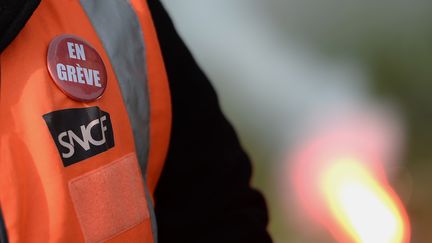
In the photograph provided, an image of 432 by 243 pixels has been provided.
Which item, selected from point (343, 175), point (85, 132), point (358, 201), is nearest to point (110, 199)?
point (85, 132)

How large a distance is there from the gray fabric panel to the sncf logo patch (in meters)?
0.05

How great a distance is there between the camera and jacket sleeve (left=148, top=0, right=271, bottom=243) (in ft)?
2.58

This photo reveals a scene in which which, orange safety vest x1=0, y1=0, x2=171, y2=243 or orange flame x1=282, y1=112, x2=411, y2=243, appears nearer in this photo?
orange safety vest x1=0, y1=0, x2=171, y2=243

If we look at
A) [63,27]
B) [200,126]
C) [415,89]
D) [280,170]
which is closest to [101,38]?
[63,27]

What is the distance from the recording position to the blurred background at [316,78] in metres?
2.37

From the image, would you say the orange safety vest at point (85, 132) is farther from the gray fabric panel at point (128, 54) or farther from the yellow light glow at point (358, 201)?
the yellow light glow at point (358, 201)

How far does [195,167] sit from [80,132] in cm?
22

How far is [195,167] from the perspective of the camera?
0.80 meters

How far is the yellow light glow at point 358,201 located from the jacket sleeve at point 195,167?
1168 millimetres

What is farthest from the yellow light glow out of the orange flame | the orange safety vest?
the orange safety vest

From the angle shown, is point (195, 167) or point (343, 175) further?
point (343, 175)

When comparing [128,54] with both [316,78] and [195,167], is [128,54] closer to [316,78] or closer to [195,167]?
[195,167]

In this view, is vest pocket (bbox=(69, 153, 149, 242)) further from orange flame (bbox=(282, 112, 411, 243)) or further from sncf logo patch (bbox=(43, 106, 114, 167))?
orange flame (bbox=(282, 112, 411, 243))

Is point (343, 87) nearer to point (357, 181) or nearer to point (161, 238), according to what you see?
point (357, 181)
